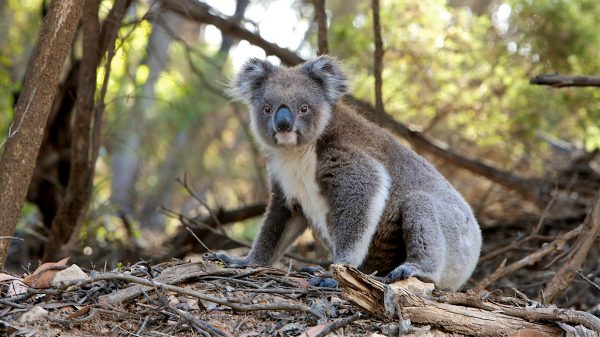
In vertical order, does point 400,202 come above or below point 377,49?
below

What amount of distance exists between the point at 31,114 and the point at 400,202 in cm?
271

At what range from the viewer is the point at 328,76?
5887 mm

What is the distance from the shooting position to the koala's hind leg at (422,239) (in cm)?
514

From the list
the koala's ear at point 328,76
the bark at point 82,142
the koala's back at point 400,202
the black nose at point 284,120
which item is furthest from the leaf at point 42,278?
the bark at point 82,142

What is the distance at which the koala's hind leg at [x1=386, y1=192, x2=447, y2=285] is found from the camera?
5137mm

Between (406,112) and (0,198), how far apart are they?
25.0 ft

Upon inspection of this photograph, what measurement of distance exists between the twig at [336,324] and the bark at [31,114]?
2253 millimetres

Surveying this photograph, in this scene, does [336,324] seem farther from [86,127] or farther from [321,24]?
[86,127]

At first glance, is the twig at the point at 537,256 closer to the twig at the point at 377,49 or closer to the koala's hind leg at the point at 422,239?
the koala's hind leg at the point at 422,239

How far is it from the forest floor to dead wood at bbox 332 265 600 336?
0.01 meters

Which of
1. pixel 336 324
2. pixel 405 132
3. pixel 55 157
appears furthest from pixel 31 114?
pixel 405 132

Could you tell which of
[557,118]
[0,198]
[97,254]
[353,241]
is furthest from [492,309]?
[557,118]

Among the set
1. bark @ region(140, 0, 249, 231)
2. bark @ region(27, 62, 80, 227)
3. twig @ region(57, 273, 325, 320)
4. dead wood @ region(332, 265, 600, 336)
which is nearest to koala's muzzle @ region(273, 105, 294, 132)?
dead wood @ region(332, 265, 600, 336)

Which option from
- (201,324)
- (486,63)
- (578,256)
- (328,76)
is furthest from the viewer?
(486,63)
